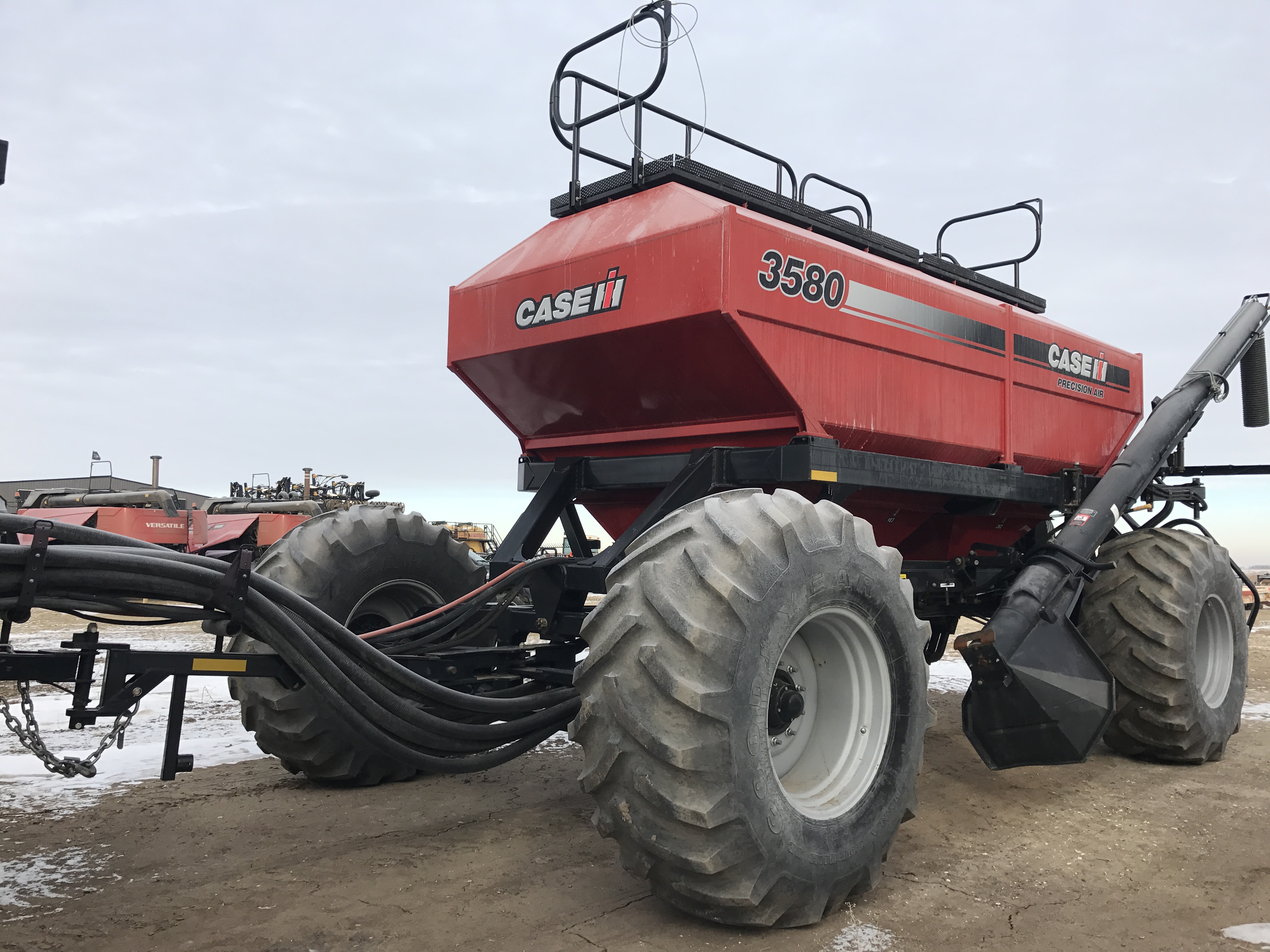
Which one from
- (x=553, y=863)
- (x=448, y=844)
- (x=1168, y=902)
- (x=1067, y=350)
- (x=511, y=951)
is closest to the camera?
(x=511, y=951)

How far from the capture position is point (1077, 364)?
21.5 ft

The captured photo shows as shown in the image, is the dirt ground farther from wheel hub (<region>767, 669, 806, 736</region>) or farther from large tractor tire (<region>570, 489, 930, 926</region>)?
wheel hub (<region>767, 669, 806, 736</region>)

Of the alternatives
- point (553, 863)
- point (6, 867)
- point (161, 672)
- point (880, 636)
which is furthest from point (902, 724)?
point (6, 867)

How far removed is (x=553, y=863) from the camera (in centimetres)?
394

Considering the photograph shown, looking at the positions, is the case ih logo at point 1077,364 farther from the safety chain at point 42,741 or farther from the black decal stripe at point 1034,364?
the safety chain at point 42,741

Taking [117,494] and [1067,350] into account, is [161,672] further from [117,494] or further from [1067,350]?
[117,494]

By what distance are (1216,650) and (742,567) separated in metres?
4.69

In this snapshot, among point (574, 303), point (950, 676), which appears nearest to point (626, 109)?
point (574, 303)

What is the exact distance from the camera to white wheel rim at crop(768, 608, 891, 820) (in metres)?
3.77

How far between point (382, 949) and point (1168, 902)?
2824 mm

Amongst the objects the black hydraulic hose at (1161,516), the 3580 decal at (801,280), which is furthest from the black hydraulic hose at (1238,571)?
the 3580 decal at (801,280)

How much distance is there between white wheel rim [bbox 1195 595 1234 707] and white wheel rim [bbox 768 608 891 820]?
3.56 meters

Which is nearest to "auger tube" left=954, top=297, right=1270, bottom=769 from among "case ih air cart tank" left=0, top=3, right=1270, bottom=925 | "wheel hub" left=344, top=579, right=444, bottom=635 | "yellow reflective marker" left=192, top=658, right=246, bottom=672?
"case ih air cart tank" left=0, top=3, right=1270, bottom=925

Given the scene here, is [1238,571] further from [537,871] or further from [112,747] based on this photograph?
[112,747]
